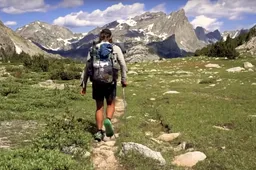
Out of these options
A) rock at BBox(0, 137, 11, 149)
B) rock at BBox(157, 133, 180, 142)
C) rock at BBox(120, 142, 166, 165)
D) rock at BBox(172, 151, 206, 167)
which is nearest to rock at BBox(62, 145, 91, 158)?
rock at BBox(120, 142, 166, 165)

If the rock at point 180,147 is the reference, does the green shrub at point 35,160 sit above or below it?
above

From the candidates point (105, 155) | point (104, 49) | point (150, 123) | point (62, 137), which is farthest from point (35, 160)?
point (150, 123)

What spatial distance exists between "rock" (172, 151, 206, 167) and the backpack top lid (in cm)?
378

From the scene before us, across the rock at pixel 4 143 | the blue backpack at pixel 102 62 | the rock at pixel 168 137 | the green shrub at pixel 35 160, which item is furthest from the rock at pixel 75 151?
the rock at pixel 168 137

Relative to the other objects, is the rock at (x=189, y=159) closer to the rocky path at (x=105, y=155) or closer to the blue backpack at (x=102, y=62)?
the rocky path at (x=105, y=155)

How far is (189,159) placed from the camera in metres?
9.95

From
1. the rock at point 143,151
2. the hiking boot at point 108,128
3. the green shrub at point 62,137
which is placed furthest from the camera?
the hiking boot at point 108,128

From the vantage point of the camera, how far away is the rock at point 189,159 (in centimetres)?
977

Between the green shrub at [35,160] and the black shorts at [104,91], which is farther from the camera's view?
the black shorts at [104,91]

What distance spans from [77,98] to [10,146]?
1156 centimetres

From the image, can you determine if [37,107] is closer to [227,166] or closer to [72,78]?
[227,166]

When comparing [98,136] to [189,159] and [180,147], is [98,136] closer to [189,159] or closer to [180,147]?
→ [180,147]

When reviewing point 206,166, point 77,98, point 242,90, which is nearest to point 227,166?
point 206,166

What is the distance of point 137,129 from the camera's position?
13609 mm
